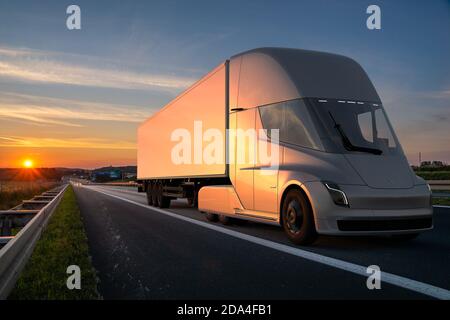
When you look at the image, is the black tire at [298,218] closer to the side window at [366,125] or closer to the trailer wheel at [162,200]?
the side window at [366,125]

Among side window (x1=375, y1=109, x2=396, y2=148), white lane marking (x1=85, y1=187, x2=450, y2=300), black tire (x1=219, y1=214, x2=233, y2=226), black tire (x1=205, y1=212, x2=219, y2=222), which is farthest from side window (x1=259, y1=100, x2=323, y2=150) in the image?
black tire (x1=205, y1=212, x2=219, y2=222)

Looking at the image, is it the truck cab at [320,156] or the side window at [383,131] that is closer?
the truck cab at [320,156]

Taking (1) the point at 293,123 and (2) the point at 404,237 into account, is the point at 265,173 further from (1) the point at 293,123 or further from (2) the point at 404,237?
(2) the point at 404,237

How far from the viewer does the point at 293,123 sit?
7.94 metres

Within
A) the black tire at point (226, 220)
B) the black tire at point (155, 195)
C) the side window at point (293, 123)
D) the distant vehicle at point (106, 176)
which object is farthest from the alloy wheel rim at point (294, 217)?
the distant vehicle at point (106, 176)

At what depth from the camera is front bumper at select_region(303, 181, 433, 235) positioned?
682 cm

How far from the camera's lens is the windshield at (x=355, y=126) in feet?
24.4

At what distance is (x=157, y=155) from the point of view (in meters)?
18.0

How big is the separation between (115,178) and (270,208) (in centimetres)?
15822

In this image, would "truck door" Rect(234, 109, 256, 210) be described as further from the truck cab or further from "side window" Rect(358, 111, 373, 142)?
"side window" Rect(358, 111, 373, 142)

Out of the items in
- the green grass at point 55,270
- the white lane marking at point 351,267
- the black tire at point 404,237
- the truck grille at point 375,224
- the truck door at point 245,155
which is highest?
the truck door at point 245,155

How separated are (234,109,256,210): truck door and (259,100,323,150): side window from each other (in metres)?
0.58

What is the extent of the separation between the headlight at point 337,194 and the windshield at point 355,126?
2.28ft

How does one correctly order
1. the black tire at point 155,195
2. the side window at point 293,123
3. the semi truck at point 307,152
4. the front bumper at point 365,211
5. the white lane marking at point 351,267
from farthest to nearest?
the black tire at point 155,195
the side window at point 293,123
the semi truck at point 307,152
the front bumper at point 365,211
the white lane marking at point 351,267
